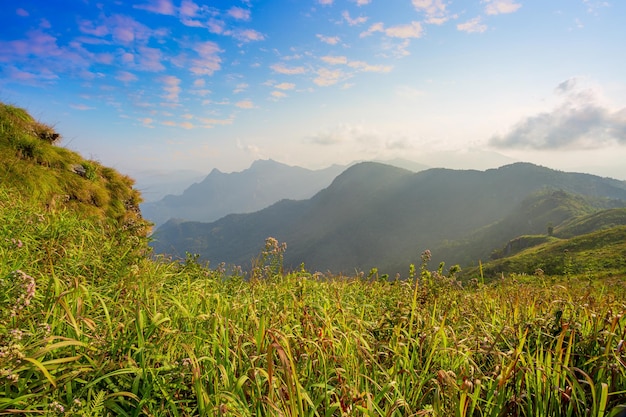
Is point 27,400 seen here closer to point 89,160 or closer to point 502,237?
point 89,160

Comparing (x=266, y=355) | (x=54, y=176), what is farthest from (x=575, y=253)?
(x=54, y=176)

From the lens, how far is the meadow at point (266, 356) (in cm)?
240

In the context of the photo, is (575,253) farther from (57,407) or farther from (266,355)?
(57,407)

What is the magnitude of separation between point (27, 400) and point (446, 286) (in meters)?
5.24

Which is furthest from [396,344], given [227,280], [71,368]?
[227,280]

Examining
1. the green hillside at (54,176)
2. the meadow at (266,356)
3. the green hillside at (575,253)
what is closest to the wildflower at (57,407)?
the meadow at (266,356)

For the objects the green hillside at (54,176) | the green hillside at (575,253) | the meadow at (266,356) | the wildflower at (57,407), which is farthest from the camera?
the green hillside at (575,253)

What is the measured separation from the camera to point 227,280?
6766 millimetres

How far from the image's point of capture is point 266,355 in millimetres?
3158

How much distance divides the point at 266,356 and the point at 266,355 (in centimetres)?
2

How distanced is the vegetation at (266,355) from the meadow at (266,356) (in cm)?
2

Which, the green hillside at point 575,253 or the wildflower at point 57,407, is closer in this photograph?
the wildflower at point 57,407

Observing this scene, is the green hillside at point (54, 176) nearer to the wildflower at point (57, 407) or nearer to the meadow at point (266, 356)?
the meadow at point (266, 356)

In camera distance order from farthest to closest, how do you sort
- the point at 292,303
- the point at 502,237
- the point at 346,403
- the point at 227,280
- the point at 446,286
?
1. the point at 502,237
2. the point at 227,280
3. the point at 446,286
4. the point at 292,303
5. the point at 346,403
